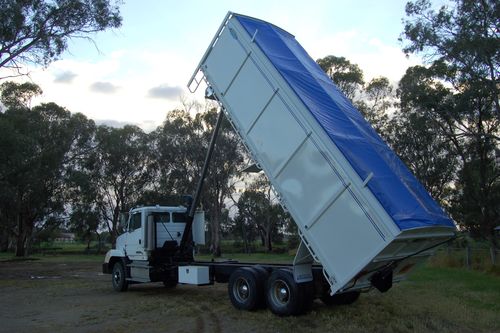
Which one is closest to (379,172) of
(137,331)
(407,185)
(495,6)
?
(407,185)

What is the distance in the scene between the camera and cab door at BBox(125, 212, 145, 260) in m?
14.4

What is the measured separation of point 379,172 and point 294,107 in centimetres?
205

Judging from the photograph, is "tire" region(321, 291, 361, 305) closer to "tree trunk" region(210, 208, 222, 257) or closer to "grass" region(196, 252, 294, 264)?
"grass" region(196, 252, 294, 264)

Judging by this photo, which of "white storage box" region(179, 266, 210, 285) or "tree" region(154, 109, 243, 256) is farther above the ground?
"tree" region(154, 109, 243, 256)

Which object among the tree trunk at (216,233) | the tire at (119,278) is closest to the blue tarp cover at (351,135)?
the tire at (119,278)

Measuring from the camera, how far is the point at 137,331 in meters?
8.90

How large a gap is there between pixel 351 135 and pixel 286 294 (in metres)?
3.51

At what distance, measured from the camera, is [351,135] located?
30.4 ft

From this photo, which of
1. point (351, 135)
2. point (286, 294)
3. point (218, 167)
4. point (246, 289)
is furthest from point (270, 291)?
point (218, 167)

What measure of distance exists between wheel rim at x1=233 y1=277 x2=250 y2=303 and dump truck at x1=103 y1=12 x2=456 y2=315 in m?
0.02

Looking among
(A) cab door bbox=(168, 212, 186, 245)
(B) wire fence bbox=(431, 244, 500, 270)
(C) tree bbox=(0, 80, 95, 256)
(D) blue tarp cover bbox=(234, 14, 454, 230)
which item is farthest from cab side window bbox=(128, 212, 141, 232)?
(C) tree bbox=(0, 80, 95, 256)

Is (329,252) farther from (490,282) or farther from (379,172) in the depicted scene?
(490,282)

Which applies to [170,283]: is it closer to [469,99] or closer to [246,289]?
[246,289]

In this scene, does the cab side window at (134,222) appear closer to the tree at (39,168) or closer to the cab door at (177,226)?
the cab door at (177,226)
